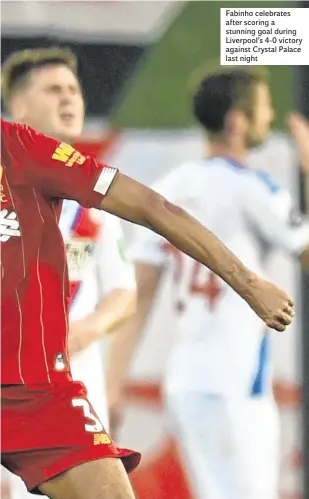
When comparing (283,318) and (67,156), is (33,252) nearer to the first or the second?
(67,156)

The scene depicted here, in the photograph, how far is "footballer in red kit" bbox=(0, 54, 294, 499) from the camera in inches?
64.2

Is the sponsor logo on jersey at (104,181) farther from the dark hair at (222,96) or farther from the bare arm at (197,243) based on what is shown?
the dark hair at (222,96)

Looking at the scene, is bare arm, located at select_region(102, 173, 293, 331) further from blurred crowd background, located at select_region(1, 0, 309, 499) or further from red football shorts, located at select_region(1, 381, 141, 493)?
blurred crowd background, located at select_region(1, 0, 309, 499)

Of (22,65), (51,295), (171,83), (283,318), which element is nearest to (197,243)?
(283,318)

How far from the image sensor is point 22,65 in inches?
95.6

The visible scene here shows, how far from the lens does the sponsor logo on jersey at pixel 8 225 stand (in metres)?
Result: 1.74

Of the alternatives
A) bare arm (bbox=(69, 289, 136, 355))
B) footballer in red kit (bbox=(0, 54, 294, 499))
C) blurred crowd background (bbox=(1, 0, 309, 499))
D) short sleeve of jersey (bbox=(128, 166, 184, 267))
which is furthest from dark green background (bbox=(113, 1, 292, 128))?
footballer in red kit (bbox=(0, 54, 294, 499))

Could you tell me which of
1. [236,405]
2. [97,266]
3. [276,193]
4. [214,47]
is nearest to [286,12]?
[214,47]

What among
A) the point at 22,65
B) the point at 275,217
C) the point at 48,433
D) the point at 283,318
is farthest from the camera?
the point at 275,217

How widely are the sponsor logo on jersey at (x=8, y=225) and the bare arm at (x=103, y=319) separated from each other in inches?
19.8

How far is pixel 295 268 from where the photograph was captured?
2.59 metres

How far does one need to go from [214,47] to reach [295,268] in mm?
511

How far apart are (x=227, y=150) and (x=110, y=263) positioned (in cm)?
43

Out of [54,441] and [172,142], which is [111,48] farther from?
[54,441]
